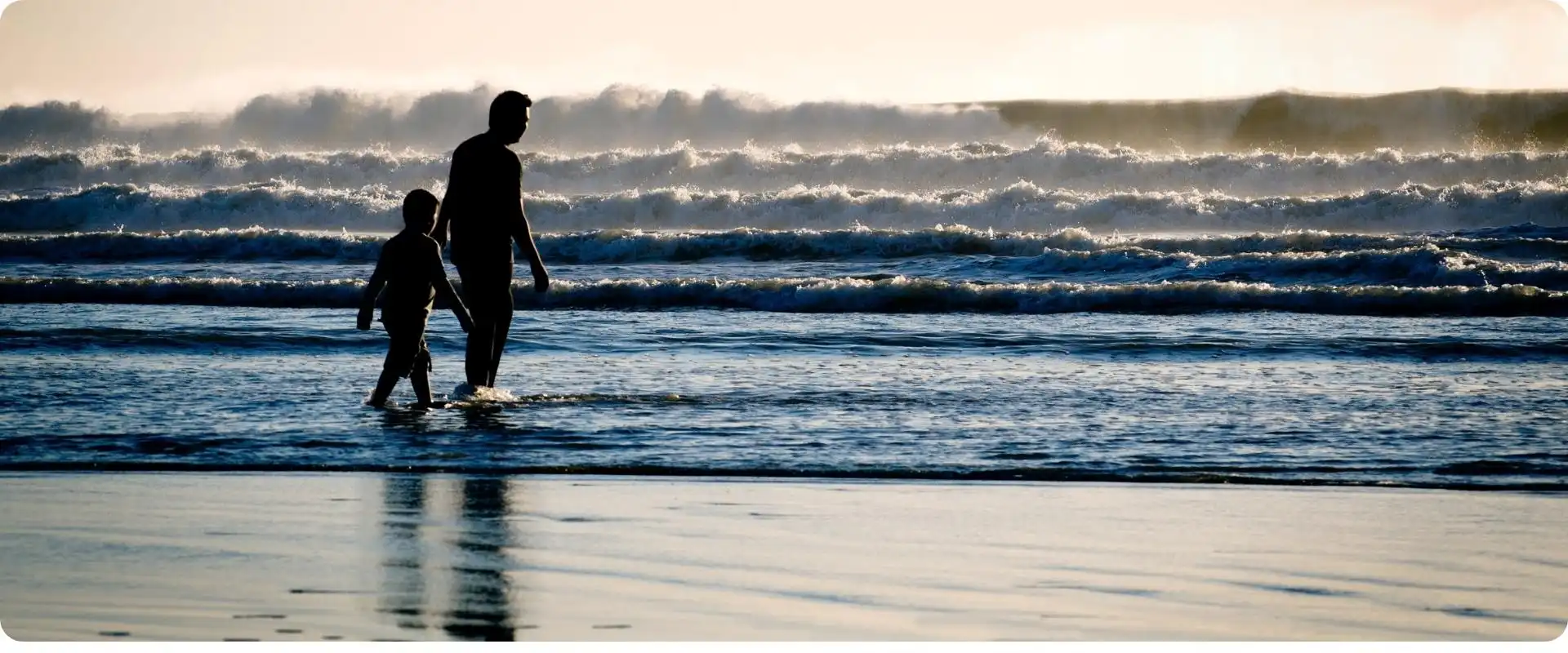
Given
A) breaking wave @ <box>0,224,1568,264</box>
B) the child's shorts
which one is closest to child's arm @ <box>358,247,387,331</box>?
the child's shorts

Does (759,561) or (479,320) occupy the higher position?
(479,320)

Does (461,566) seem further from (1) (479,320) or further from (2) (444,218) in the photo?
(2) (444,218)

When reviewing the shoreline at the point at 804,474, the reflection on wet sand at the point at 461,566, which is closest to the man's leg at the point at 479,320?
the shoreline at the point at 804,474

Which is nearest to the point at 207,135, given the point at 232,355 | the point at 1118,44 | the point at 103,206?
the point at 103,206

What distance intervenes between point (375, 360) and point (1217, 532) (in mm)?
5799

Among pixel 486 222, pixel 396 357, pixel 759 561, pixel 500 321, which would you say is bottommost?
pixel 759 561

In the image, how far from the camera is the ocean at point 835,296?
6.37 meters

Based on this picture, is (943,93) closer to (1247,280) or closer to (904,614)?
(1247,280)

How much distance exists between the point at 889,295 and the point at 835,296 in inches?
18.4

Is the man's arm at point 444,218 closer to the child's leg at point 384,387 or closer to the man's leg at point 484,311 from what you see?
the man's leg at point 484,311

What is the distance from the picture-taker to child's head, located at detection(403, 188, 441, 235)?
747cm

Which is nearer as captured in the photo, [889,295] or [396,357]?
[396,357]

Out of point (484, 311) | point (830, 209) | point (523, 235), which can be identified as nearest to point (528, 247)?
point (523, 235)

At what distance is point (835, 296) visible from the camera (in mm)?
13820
